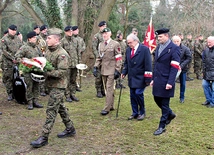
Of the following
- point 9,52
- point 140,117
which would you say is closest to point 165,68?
point 140,117

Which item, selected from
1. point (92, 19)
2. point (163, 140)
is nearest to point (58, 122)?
point (163, 140)

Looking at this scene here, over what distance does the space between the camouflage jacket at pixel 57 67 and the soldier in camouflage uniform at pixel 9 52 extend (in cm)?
377

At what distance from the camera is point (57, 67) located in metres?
4.88

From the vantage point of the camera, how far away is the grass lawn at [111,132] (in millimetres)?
4902

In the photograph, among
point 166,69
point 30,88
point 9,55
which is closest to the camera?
point 166,69

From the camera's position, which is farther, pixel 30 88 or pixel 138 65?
pixel 30 88

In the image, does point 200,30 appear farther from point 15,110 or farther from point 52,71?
point 52,71

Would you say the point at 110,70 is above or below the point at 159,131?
above

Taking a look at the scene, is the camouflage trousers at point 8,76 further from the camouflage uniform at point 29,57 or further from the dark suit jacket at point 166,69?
the dark suit jacket at point 166,69

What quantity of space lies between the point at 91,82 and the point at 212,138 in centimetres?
734

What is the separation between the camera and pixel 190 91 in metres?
10.4

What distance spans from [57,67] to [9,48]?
13.4ft

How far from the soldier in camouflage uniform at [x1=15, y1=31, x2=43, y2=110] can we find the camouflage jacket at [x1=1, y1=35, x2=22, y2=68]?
102 centimetres

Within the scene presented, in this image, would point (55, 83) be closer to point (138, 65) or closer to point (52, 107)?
point (52, 107)
